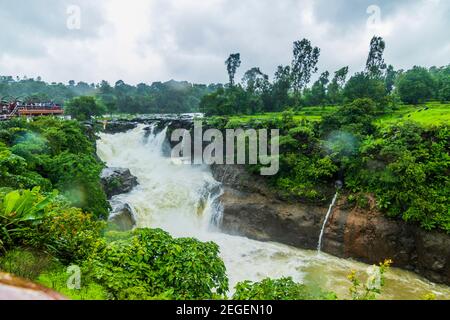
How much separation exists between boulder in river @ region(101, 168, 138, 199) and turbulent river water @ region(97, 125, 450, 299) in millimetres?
445

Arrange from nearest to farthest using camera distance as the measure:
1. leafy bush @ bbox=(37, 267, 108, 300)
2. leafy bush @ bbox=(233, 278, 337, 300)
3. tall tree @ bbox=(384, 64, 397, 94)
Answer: leafy bush @ bbox=(233, 278, 337, 300) → leafy bush @ bbox=(37, 267, 108, 300) → tall tree @ bbox=(384, 64, 397, 94)

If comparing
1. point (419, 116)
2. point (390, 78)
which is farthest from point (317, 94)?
point (419, 116)

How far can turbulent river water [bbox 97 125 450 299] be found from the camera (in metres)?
11.0

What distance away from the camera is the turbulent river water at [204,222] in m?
11.0

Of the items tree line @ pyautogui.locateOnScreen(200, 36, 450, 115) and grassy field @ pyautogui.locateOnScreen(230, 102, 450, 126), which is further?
tree line @ pyautogui.locateOnScreen(200, 36, 450, 115)

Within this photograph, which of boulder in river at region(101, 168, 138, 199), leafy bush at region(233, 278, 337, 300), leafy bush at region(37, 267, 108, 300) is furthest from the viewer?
boulder in river at region(101, 168, 138, 199)

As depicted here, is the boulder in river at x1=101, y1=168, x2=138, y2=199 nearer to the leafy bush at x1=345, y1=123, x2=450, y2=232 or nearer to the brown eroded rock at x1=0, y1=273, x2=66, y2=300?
the leafy bush at x1=345, y1=123, x2=450, y2=232

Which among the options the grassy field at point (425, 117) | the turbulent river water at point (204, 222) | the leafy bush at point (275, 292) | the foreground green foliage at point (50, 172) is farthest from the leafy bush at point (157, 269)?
the grassy field at point (425, 117)

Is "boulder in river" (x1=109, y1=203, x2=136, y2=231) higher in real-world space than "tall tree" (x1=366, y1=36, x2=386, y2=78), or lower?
lower

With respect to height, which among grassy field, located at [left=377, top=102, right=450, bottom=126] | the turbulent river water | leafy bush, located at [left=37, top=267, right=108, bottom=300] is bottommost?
the turbulent river water

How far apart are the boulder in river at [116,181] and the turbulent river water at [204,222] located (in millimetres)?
445

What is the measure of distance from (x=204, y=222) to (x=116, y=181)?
5.35 m

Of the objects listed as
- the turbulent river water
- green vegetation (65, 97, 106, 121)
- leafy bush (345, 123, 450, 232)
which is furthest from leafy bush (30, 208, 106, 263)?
green vegetation (65, 97, 106, 121)
